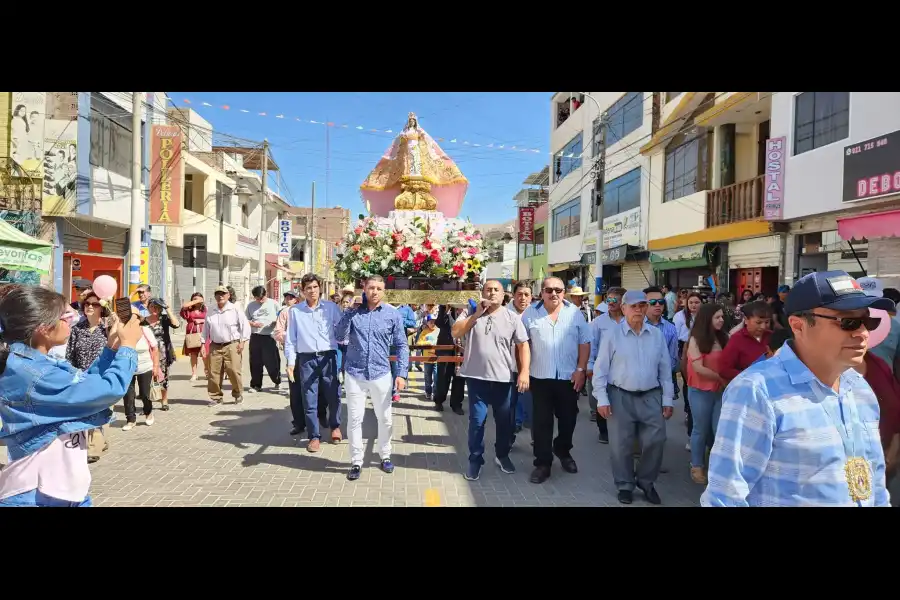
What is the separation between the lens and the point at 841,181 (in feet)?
33.9

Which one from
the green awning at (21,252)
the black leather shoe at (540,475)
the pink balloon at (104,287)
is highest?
the green awning at (21,252)

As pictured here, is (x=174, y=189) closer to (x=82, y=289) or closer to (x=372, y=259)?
(x=82, y=289)

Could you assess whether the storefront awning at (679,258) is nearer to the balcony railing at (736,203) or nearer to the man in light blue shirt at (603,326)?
the balcony railing at (736,203)

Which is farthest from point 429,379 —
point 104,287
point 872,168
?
point 872,168

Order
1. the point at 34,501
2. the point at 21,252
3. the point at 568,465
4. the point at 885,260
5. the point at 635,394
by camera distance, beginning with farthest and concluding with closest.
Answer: the point at 885,260 < the point at 21,252 < the point at 568,465 < the point at 635,394 < the point at 34,501

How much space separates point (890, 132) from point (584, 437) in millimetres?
7778

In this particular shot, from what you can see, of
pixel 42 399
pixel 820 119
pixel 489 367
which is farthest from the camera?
pixel 820 119

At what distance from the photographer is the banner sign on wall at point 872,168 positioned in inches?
352

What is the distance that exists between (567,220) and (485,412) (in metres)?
25.3

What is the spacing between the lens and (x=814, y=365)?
1.95 m

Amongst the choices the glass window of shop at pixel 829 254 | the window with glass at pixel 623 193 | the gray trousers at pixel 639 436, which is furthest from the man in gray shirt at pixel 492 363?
the window with glass at pixel 623 193

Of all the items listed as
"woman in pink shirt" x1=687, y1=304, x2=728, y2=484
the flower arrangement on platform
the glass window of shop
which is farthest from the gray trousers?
the glass window of shop

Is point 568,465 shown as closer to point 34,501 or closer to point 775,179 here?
point 34,501

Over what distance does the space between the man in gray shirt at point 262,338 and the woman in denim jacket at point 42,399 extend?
6688 millimetres
